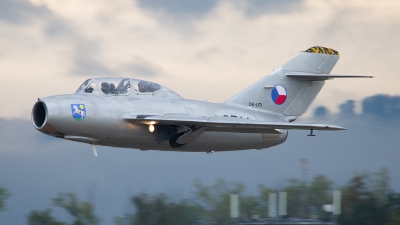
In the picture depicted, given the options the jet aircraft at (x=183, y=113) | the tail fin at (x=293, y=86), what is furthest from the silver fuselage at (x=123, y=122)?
the tail fin at (x=293, y=86)

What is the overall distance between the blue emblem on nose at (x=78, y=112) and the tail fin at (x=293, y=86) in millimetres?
6587

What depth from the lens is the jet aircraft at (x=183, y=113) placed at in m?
19.7

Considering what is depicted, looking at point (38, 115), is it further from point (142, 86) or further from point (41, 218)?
point (41, 218)

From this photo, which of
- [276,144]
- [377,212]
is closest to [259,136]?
[276,144]

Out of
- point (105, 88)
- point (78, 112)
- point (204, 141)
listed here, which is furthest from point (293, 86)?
point (78, 112)

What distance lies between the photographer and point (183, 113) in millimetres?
21625

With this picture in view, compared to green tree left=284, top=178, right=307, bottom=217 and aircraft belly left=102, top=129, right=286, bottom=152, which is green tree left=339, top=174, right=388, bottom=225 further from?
aircraft belly left=102, top=129, right=286, bottom=152

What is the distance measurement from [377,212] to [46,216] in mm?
18523

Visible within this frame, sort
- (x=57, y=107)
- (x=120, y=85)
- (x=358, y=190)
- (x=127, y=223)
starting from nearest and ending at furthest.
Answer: (x=57, y=107), (x=120, y=85), (x=127, y=223), (x=358, y=190)

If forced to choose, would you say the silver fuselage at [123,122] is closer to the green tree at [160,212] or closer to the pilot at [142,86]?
the pilot at [142,86]

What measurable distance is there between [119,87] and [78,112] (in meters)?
Answer: 1.86

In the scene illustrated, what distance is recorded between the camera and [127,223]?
3634 cm

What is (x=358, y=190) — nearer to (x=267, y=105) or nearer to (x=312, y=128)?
(x=267, y=105)

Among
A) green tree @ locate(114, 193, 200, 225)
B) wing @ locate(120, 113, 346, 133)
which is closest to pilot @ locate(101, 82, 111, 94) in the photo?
wing @ locate(120, 113, 346, 133)
